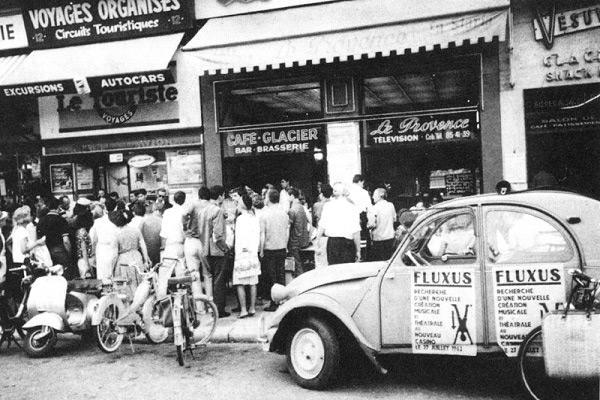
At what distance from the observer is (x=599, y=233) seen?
4.54 meters

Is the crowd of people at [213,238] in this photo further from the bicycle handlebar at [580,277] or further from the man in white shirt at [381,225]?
the bicycle handlebar at [580,277]

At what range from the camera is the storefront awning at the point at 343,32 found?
919 cm

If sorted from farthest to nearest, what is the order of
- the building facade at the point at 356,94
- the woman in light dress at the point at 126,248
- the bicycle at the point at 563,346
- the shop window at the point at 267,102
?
the shop window at the point at 267,102 < the building facade at the point at 356,94 < the woman in light dress at the point at 126,248 < the bicycle at the point at 563,346

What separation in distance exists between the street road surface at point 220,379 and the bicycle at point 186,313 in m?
0.21

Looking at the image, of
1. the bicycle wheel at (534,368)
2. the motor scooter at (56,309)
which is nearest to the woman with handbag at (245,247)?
the motor scooter at (56,309)

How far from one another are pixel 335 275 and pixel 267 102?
6.90 metres

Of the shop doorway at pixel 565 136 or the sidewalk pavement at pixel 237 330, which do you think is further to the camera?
the shop doorway at pixel 565 136

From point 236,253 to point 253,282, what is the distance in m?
0.51

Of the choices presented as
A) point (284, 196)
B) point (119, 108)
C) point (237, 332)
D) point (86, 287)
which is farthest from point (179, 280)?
point (119, 108)

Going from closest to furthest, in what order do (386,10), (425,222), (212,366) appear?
(425,222), (212,366), (386,10)

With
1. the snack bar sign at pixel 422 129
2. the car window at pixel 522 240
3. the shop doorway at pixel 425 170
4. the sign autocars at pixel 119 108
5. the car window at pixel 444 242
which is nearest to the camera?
the car window at pixel 522 240

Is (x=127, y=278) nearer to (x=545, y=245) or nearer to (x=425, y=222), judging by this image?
(x=425, y=222)

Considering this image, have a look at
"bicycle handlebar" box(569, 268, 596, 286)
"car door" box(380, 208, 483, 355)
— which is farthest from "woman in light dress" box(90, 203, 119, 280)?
"bicycle handlebar" box(569, 268, 596, 286)

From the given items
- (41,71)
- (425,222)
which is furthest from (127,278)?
(41,71)
